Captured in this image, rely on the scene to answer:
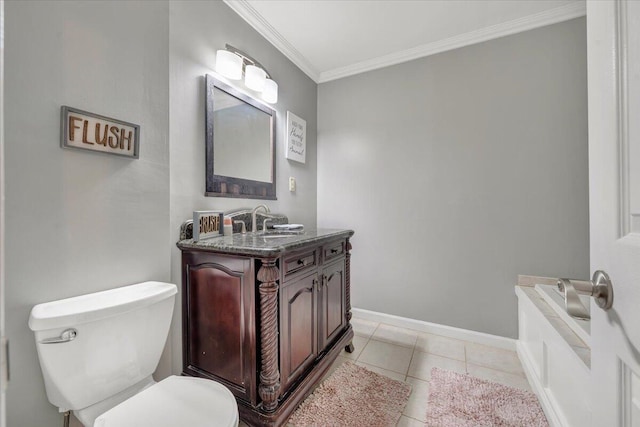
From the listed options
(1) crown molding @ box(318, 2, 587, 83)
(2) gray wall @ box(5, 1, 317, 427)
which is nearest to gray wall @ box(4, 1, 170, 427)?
(2) gray wall @ box(5, 1, 317, 427)

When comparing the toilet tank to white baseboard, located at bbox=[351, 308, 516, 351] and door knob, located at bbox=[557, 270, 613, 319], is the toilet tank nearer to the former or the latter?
door knob, located at bbox=[557, 270, 613, 319]

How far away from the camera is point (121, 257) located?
3.89 feet

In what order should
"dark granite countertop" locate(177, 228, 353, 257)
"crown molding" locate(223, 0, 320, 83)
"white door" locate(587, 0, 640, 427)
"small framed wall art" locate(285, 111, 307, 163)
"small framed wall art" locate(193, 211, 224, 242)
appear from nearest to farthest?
"white door" locate(587, 0, 640, 427)
"dark granite countertop" locate(177, 228, 353, 257)
"small framed wall art" locate(193, 211, 224, 242)
"crown molding" locate(223, 0, 320, 83)
"small framed wall art" locate(285, 111, 307, 163)

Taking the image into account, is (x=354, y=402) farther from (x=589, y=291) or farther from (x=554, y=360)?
(x=589, y=291)

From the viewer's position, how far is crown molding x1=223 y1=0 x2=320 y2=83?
1.73 meters

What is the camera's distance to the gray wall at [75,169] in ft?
2.98

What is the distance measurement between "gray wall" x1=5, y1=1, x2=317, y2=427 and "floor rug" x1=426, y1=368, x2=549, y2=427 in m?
1.44

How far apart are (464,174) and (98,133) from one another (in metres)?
2.32

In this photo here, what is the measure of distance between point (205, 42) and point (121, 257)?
49.9 inches

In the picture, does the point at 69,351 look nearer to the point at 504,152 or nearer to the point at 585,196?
the point at 504,152

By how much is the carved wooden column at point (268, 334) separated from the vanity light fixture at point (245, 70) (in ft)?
3.97

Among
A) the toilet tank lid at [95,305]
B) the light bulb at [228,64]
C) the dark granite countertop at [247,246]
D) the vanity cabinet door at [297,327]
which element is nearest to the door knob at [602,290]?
the dark granite countertop at [247,246]

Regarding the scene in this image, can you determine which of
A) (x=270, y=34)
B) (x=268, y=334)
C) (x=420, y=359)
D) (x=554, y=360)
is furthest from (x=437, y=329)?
(x=270, y=34)

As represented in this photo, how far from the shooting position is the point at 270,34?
201cm
